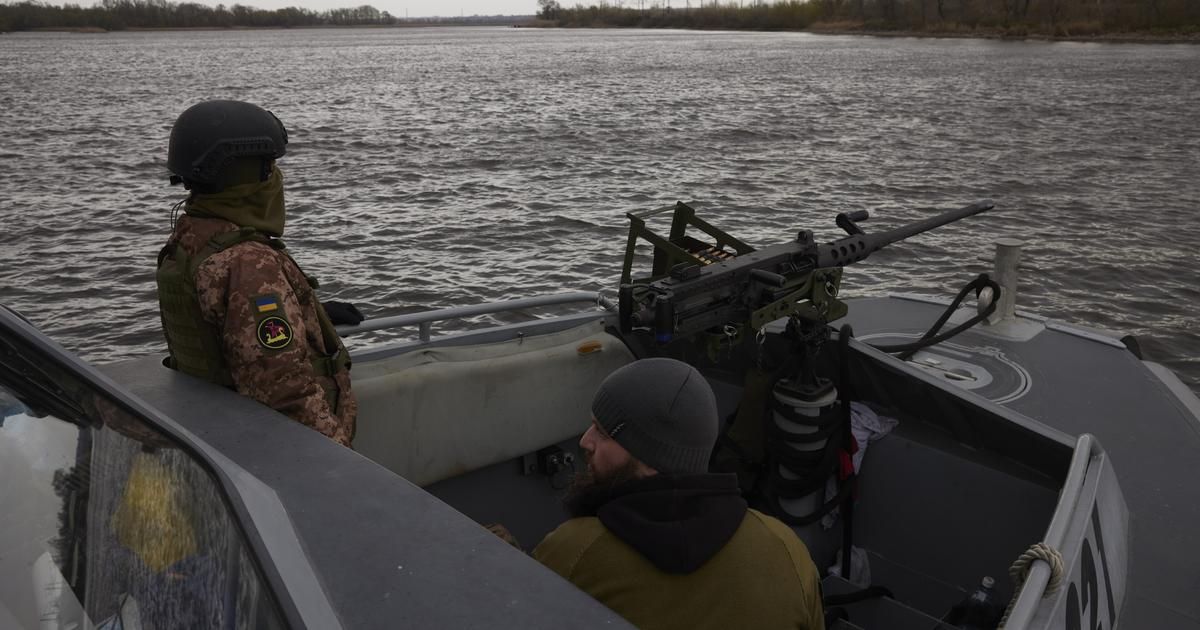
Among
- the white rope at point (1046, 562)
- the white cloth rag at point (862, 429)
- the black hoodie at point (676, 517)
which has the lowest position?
the white cloth rag at point (862, 429)

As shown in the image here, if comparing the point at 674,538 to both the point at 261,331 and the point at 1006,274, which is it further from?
the point at 1006,274

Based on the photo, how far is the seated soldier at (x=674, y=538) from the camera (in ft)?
5.64

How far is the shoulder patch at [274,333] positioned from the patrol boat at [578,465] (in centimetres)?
28

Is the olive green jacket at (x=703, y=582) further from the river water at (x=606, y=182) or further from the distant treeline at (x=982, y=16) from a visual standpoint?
the distant treeline at (x=982, y=16)

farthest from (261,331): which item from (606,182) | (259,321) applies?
(606,182)

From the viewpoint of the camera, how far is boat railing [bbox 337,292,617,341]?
11.8 ft

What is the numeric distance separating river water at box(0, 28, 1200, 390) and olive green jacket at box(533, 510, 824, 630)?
10.0m

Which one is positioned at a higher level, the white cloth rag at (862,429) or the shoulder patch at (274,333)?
the shoulder patch at (274,333)

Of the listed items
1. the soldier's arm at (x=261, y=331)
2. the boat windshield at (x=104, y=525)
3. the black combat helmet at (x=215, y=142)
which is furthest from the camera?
the black combat helmet at (x=215, y=142)

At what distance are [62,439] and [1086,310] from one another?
12810mm

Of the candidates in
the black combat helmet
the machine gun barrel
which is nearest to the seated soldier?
the black combat helmet

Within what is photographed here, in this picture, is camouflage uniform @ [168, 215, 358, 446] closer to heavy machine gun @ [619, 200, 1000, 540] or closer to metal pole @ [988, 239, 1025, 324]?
heavy machine gun @ [619, 200, 1000, 540]

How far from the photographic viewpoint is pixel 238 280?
2.76 meters

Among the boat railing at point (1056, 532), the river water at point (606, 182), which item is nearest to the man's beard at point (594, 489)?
the boat railing at point (1056, 532)
